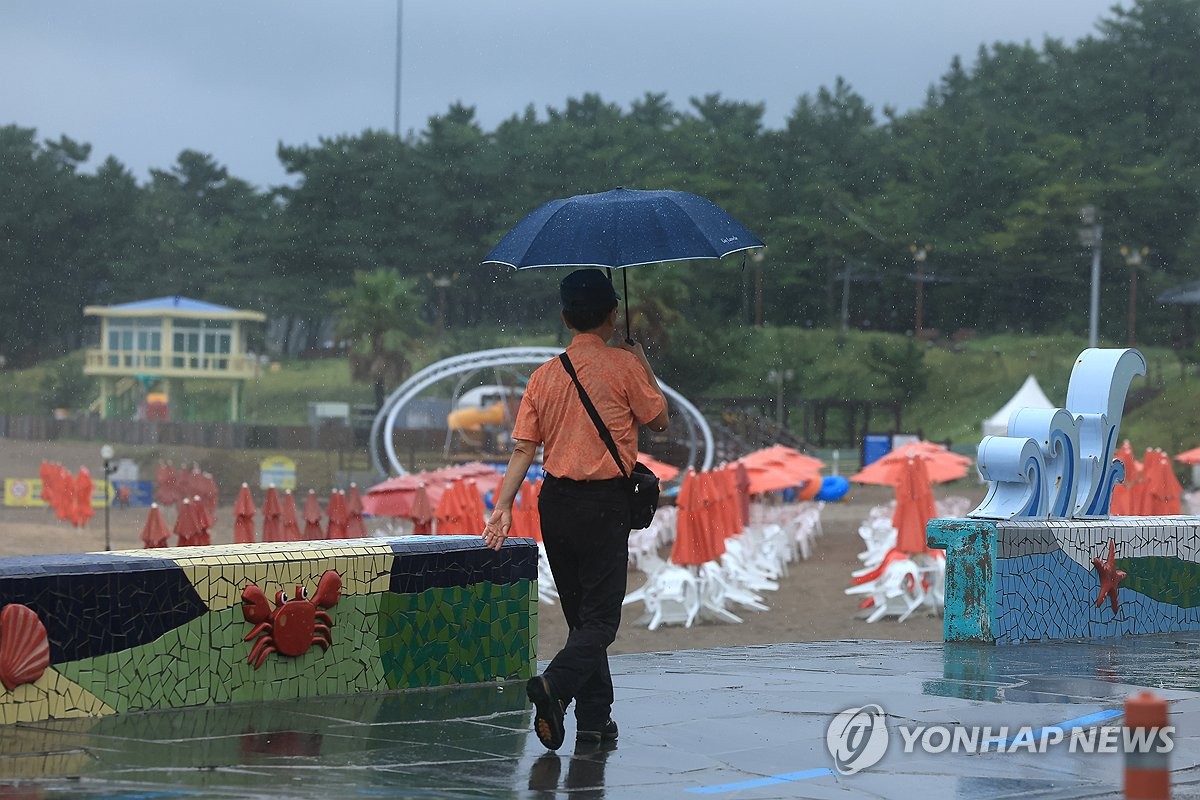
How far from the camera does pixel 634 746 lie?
18.4 ft

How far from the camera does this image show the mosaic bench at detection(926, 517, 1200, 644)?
909 cm

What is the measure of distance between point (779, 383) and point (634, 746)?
6649 cm

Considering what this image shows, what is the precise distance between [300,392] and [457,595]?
6784cm

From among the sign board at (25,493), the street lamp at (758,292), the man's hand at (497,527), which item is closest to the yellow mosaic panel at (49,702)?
the man's hand at (497,527)

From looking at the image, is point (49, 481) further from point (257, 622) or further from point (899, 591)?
point (257, 622)

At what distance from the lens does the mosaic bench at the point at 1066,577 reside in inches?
358

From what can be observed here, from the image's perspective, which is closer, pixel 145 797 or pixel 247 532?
pixel 145 797

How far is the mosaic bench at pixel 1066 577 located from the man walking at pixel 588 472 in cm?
391

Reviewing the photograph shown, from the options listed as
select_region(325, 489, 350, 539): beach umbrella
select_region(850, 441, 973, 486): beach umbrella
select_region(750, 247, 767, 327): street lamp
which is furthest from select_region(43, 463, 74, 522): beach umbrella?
select_region(750, 247, 767, 327): street lamp

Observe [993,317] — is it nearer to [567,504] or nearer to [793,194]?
[793,194]

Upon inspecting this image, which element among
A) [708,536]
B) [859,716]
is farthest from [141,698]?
[708,536]

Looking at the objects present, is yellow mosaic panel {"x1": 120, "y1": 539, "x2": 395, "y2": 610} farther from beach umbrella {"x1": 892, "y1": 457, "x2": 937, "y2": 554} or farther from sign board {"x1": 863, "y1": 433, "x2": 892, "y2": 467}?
sign board {"x1": 863, "y1": 433, "x2": 892, "y2": 467}

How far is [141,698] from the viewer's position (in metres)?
5.91

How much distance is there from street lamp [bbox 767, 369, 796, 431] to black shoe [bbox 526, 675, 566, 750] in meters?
62.5
